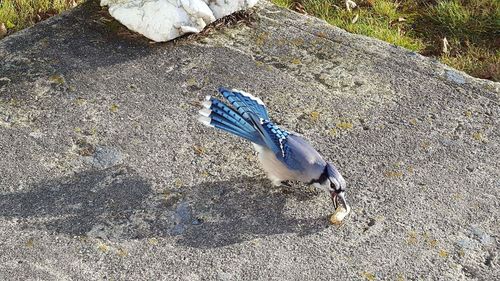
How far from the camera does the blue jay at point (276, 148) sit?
322 centimetres

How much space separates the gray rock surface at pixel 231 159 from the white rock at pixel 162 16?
0.25ft

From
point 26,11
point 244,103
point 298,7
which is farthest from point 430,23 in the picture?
point 26,11

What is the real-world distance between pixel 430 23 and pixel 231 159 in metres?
2.30

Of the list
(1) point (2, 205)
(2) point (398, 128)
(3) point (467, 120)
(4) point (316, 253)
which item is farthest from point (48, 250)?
(3) point (467, 120)

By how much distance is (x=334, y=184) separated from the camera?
3.18 metres

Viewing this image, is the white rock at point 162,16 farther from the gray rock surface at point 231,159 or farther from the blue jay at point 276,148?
the blue jay at point 276,148

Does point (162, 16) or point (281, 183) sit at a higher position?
point (162, 16)

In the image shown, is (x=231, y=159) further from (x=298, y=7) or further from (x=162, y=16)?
(x=298, y=7)

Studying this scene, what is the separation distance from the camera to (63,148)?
3.50 metres

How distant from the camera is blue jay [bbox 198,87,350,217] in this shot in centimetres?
322

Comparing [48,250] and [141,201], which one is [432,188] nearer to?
[141,201]

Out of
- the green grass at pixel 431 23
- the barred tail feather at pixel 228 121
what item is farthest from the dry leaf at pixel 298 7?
the barred tail feather at pixel 228 121

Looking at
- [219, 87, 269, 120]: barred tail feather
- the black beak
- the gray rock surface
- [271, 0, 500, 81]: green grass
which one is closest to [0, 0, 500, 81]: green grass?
[271, 0, 500, 81]: green grass

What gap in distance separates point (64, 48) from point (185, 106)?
0.79 metres
